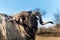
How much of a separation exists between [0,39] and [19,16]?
4.99ft

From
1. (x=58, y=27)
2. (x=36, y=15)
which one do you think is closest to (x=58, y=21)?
(x=58, y=27)

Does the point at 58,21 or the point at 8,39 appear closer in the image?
the point at 8,39

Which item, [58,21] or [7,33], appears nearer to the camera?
[7,33]

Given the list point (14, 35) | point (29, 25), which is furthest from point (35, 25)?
point (14, 35)

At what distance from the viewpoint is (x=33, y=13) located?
12883 mm

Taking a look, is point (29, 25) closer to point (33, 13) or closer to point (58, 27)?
point (33, 13)

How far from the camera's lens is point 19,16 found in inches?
500

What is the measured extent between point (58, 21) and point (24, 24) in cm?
4022

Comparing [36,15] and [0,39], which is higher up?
[36,15]

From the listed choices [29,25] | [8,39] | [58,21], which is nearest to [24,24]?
[29,25]

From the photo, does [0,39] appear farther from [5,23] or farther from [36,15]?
[36,15]

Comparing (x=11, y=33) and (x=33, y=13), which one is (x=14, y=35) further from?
(x=33, y=13)

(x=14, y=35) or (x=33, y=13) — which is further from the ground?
(x=33, y=13)

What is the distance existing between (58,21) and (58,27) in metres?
3.35
